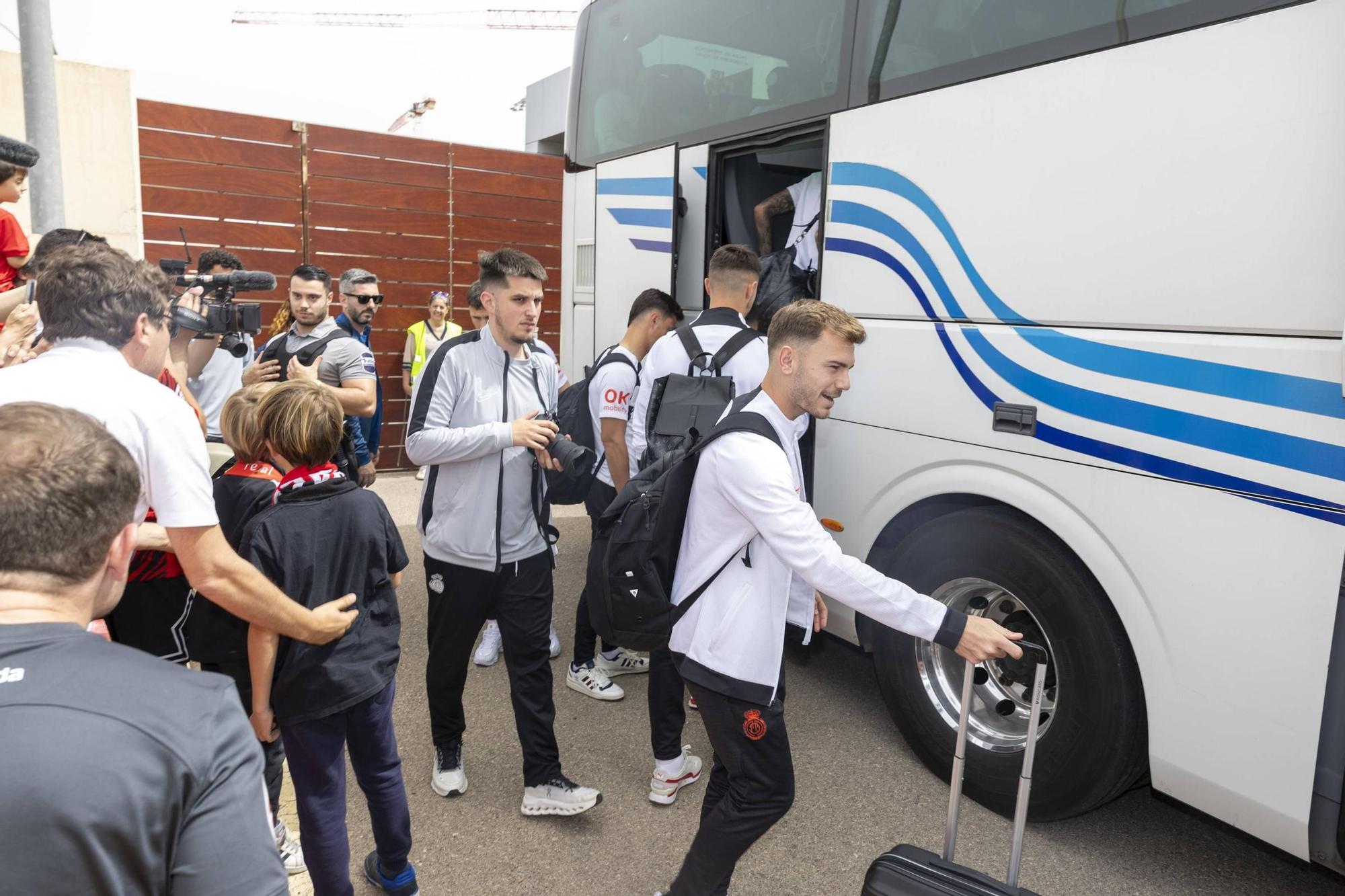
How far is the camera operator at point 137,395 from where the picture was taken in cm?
188

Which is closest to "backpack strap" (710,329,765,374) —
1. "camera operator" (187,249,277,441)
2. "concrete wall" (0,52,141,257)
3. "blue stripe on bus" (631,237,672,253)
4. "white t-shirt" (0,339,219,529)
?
"blue stripe on bus" (631,237,672,253)

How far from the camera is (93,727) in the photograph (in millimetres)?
935

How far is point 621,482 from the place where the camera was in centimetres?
421

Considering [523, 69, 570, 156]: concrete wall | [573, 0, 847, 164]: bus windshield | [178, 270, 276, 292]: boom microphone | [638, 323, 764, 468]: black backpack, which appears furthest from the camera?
[523, 69, 570, 156]: concrete wall

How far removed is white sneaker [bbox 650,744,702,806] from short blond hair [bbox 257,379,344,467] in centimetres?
177

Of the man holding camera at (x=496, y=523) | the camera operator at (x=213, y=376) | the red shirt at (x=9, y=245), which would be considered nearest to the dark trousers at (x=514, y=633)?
the man holding camera at (x=496, y=523)

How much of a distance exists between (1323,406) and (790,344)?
54.9 inches

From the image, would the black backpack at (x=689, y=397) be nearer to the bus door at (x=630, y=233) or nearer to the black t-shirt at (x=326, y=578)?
the bus door at (x=630, y=233)

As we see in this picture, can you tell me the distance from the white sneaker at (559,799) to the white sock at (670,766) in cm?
27

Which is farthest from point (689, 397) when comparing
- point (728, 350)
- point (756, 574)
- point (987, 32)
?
point (987, 32)

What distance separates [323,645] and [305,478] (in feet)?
1.48

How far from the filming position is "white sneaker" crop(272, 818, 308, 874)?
114 inches

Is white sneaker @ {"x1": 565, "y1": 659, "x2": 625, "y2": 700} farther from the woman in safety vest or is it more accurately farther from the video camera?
the woman in safety vest

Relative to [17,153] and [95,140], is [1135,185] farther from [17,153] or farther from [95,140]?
[95,140]
